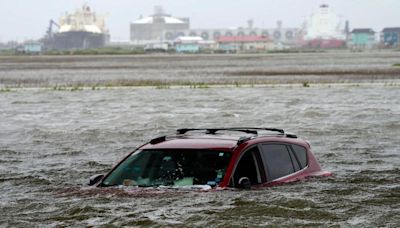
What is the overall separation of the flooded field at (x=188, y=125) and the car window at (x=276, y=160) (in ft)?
0.67

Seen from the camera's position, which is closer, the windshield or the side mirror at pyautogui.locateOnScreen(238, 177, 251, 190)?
the side mirror at pyautogui.locateOnScreen(238, 177, 251, 190)

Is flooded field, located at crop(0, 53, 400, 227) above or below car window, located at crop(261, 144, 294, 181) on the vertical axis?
below

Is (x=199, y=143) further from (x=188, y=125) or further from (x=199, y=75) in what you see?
(x=199, y=75)

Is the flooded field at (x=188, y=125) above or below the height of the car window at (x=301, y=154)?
below

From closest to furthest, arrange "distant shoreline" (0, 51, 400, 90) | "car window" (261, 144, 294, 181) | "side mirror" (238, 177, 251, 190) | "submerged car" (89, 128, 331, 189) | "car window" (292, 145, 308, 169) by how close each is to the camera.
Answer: "side mirror" (238, 177, 251, 190) < "submerged car" (89, 128, 331, 189) < "car window" (261, 144, 294, 181) < "car window" (292, 145, 308, 169) < "distant shoreline" (0, 51, 400, 90)

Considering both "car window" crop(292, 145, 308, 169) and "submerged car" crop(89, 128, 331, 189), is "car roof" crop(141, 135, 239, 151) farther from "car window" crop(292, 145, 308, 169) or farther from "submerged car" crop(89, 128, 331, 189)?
"car window" crop(292, 145, 308, 169)

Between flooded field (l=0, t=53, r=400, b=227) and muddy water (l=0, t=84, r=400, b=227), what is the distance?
0.07 feet

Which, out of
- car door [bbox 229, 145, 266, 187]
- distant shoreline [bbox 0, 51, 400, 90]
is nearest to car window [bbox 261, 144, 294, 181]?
car door [bbox 229, 145, 266, 187]

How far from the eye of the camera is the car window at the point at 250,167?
36.7 ft

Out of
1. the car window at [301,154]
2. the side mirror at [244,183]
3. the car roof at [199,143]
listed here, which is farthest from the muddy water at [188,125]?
the car roof at [199,143]

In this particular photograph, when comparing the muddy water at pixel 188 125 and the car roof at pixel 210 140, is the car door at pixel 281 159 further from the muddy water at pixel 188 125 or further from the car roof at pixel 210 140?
the muddy water at pixel 188 125

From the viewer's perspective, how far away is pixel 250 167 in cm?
1142

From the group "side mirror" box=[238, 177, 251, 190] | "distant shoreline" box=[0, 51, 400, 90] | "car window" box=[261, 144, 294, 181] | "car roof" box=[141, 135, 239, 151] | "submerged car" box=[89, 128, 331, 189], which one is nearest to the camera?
"side mirror" box=[238, 177, 251, 190]

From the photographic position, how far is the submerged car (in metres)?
11.1
